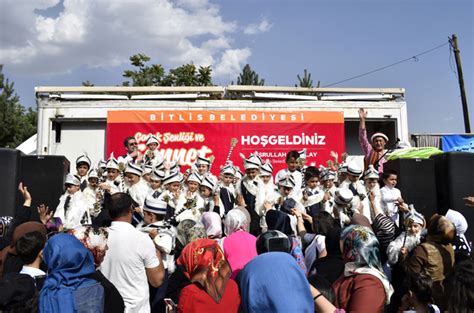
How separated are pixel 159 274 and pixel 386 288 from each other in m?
1.67

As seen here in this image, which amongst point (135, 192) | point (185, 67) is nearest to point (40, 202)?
point (135, 192)

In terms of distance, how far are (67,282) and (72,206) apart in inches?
159

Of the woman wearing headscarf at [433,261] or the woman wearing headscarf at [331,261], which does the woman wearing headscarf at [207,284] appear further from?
the woman wearing headscarf at [433,261]

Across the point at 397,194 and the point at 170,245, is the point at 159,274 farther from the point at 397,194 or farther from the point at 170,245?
the point at 397,194

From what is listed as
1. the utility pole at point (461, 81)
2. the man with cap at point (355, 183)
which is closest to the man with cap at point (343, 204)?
the man with cap at point (355, 183)

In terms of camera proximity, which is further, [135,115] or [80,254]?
[135,115]

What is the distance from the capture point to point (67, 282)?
8.82 feet

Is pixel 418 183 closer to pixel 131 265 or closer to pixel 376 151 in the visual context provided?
pixel 376 151

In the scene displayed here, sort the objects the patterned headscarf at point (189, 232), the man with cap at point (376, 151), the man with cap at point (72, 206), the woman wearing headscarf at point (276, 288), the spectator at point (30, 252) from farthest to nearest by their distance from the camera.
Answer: the man with cap at point (376, 151)
the man with cap at point (72, 206)
the patterned headscarf at point (189, 232)
the spectator at point (30, 252)
the woman wearing headscarf at point (276, 288)

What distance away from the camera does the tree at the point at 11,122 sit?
75.9ft

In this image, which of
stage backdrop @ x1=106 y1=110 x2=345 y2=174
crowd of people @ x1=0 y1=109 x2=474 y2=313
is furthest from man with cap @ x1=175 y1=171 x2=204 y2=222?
stage backdrop @ x1=106 y1=110 x2=345 y2=174

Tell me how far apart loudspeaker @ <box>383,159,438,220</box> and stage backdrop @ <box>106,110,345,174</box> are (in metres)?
3.58

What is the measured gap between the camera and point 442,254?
3.80 m

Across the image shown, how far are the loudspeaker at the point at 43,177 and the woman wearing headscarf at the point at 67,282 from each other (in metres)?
4.30
